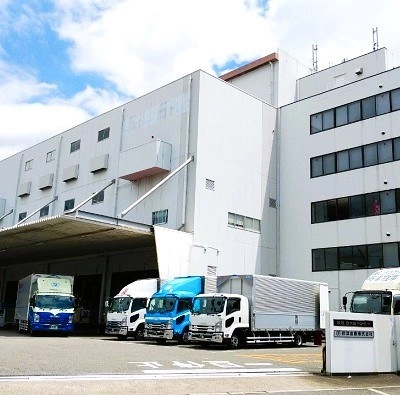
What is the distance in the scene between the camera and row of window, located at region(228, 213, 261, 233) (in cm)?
3191

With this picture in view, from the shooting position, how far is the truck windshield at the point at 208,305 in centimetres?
2112

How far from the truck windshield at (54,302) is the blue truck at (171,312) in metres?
6.82

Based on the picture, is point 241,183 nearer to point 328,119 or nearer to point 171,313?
point 328,119

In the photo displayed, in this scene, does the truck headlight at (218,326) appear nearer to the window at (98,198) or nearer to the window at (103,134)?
the window at (98,198)

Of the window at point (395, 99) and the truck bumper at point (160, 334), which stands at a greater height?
the window at point (395, 99)

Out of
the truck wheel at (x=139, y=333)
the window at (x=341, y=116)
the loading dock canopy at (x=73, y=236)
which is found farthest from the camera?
the window at (x=341, y=116)

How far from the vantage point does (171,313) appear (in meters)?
22.9

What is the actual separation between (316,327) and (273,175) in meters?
13.3

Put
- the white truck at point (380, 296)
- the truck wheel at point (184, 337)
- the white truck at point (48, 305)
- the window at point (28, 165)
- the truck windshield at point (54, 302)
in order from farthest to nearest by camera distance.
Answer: the window at point (28, 165) < the truck windshield at point (54, 302) < the white truck at point (48, 305) < the truck wheel at point (184, 337) < the white truck at point (380, 296)

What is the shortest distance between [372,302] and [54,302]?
56.2ft

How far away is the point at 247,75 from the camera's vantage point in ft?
135

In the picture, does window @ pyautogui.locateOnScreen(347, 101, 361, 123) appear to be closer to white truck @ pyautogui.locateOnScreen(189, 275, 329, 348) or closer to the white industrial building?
the white industrial building

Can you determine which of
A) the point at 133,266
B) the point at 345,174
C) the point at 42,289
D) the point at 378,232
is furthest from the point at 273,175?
the point at 42,289

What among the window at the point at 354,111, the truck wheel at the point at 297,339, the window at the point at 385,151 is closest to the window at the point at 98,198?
the window at the point at 354,111
